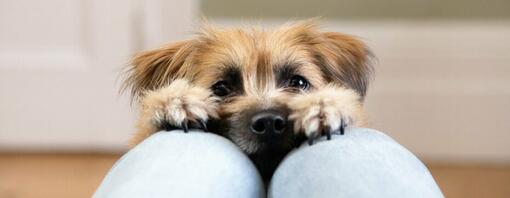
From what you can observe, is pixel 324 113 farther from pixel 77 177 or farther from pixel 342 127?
pixel 77 177

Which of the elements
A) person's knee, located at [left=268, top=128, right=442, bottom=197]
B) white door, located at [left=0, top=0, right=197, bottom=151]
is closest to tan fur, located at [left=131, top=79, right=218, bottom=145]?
person's knee, located at [left=268, top=128, right=442, bottom=197]

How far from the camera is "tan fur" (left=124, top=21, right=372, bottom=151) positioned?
1.38 m

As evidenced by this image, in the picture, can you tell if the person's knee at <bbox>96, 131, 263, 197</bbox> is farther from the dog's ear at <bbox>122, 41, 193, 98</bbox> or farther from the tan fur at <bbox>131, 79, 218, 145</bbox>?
the dog's ear at <bbox>122, 41, 193, 98</bbox>

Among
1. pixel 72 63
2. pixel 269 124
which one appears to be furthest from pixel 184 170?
pixel 72 63

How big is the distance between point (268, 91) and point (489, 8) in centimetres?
167

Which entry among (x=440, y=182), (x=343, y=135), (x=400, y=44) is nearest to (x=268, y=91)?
(x=343, y=135)

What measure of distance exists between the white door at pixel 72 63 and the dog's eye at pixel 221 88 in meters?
1.41

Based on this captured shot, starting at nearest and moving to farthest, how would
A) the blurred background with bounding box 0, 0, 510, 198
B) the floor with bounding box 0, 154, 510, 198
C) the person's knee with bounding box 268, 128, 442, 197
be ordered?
the person's knee with bounding box 268, 128, 442, 197, the floor with bounding box 0, 154, 510, 198, the blurred background with bounding box 0, 0, 510, 198

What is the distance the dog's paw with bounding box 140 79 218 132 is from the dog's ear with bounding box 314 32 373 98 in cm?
31

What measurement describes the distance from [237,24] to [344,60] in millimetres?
1254

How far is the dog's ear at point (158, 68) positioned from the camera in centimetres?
166

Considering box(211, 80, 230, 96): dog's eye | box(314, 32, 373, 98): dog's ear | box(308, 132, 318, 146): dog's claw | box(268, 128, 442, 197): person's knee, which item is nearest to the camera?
box(268, 128, 442, 197): person's knee

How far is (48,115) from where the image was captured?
3.08m

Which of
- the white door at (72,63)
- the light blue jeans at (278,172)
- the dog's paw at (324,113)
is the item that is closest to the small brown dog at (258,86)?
the dog's paw at (324,113)
